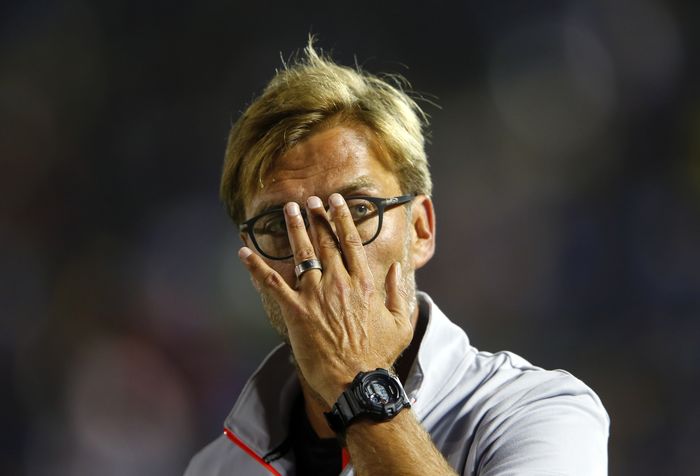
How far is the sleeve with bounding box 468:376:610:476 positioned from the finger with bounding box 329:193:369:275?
1.38 ft

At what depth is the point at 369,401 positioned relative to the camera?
1381 millimetres

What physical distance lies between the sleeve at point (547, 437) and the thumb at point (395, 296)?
30 cm

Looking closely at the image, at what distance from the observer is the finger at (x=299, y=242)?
1579 mm

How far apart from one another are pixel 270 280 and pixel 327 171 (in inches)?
18.3

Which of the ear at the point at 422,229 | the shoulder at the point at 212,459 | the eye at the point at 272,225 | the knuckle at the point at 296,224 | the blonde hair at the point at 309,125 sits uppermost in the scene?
the blonde hair at the point at 309,125

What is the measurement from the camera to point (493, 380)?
176 centimetres

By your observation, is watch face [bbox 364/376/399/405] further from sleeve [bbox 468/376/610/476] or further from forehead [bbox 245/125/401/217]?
forehead [bbox 245/125/401/217]

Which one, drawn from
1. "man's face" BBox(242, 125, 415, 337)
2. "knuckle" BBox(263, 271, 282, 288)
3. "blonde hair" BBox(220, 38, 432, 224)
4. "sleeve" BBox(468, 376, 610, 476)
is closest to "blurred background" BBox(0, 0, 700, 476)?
"blonde hair" BBox(220, 38, 432, 224)

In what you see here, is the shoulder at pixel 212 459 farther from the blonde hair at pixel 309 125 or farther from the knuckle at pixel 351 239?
the knuckle at pixel 351 239

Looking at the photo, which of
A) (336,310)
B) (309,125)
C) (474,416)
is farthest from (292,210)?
(474,416)

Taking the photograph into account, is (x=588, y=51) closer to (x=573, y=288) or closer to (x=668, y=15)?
(x=668, y=15)

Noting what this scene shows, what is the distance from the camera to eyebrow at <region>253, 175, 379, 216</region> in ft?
6.37

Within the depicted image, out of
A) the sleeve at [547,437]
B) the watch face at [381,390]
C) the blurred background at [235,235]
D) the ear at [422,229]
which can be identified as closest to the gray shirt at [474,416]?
the sleeve at [547,437]

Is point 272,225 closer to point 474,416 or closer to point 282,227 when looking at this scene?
point 282,227
